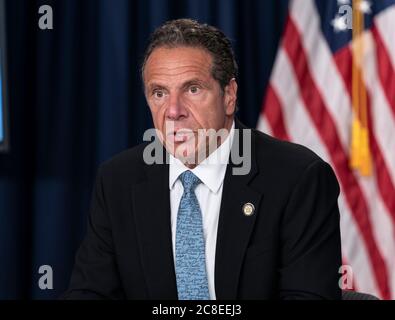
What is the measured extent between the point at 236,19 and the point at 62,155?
0.98m

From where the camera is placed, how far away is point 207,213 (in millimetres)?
1858

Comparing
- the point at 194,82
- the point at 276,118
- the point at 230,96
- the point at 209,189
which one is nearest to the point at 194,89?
the point at 194,82

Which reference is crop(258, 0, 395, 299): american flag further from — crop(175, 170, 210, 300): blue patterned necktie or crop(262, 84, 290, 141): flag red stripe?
crop(175, 170, 210, 300): blue patterned necktie

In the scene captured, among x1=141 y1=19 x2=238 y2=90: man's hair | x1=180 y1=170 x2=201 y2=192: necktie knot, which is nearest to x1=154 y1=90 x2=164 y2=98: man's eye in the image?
x1=141 y1=19 x2=238 y2=90: man's hair

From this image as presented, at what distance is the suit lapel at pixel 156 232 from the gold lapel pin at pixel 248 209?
0.19 meters

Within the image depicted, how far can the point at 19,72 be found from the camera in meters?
3.21

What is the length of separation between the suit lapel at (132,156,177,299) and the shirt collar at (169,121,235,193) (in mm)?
32

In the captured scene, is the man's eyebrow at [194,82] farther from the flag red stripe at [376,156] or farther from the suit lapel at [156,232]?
the flag red stripe at [376,156]

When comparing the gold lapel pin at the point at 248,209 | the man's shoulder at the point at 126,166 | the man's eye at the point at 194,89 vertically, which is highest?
the man's eye at the point at 194,89

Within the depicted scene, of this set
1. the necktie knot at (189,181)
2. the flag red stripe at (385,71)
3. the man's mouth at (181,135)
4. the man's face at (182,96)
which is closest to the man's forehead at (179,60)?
the man's face at (182,96)

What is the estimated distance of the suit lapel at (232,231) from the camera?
1766mm

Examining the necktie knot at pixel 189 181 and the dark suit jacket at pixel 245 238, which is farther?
the necktie knot at pixel 189 181

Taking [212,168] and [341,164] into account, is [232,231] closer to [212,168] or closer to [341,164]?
[212,168]

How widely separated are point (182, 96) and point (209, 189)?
10.0 inches
